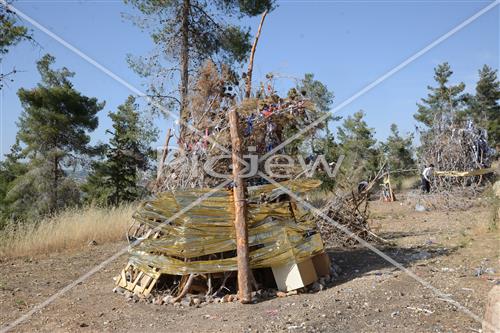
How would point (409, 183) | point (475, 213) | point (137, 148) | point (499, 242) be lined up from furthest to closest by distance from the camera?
point (409, 183), point (137, 148), point (475, 213), point (499, 242)

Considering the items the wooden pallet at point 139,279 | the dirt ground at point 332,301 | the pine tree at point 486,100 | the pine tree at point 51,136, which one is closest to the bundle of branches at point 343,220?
the dirt ground at point 332,301

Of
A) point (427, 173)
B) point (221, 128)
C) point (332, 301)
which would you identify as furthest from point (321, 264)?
point (427, 173)

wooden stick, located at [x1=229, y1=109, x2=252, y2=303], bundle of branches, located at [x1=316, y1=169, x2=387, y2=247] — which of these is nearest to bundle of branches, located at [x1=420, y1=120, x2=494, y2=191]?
bundle of branches, located at [x1=316, y1=169, x2=387, y2=247]

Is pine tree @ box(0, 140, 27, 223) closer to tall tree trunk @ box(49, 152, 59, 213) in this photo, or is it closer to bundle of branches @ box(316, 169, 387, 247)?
tall tree trunk @ box(49, 152, 59, 213)

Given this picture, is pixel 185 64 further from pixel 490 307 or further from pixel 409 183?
pixel 409 183

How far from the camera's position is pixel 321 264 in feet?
19.7

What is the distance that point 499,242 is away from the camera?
745 centimetres

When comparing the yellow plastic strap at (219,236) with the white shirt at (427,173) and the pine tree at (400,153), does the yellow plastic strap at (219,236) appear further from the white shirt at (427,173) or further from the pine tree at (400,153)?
the pine tree at (400,153)

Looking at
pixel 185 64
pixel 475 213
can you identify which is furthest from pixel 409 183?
pixel 185 64

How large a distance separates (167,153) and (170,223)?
145 cm

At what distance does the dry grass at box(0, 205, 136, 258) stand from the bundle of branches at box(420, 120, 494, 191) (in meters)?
10.2

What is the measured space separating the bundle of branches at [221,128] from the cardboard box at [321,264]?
1.25 meters

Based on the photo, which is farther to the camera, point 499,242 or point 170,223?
point 499,242

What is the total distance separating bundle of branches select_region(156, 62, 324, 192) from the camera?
6039 mm
